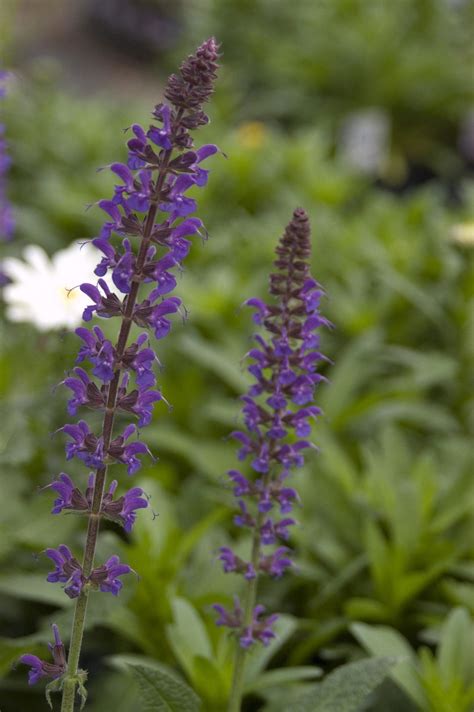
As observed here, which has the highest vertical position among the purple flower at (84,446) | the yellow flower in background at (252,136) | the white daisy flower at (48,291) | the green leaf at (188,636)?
the yellow flower in background at (252,136)

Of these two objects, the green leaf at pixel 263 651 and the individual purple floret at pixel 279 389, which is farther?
the green leaf at pixel 263 651

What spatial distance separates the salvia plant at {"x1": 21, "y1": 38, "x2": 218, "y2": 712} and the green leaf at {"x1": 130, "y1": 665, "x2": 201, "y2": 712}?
176mm

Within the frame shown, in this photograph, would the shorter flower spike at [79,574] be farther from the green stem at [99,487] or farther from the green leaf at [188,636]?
the green leaf at [188,636]

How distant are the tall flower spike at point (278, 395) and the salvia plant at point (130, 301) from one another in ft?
0.71

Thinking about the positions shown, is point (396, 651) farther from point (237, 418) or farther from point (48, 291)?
point (48, 291)

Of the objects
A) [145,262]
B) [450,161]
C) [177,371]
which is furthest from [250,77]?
[145,262]

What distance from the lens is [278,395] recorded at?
5.25ft

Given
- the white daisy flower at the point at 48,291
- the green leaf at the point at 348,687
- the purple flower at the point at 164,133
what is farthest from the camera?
the white daisy flower at the point at 48,291

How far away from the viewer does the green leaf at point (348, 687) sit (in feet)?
5.47

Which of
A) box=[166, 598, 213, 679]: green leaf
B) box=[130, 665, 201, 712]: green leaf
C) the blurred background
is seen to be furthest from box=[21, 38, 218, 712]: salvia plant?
box=[166, 598, 213, 679]: green leaf

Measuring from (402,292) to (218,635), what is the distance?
65.9 inches

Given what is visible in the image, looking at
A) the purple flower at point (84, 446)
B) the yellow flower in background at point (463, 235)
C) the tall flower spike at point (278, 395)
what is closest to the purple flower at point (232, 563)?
the tall flower spike at point (278, 395)

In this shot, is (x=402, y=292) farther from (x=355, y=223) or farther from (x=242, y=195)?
(x=242, y=195)

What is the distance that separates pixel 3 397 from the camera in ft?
9.19
